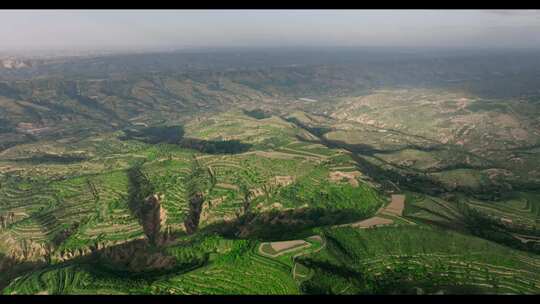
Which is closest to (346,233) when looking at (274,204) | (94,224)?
(274,204)

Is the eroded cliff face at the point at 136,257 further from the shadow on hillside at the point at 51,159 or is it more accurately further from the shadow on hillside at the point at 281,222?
the shadow on hillside at the point at 51,159

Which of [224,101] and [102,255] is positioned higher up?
[224,101]

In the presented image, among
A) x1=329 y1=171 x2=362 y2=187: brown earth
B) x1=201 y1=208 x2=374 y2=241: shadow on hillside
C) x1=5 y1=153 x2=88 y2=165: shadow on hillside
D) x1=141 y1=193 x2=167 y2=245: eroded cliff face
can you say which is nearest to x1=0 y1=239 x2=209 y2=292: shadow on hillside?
x1=141 y1=193 x2=167 y2=245: eroded cliff face

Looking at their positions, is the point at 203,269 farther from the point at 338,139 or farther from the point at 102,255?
the point at 338,139

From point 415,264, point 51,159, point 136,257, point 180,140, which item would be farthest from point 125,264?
point 180,140

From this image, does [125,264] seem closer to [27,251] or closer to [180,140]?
[27,251]

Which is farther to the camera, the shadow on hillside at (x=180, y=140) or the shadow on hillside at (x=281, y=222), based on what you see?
the shadow on hillside at (x=180, y=140)

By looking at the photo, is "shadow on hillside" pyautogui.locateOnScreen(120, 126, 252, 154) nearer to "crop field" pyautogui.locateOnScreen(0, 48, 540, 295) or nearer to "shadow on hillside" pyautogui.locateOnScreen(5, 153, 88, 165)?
"crop field" pyautogui.locateOnScreen(0, 48, 540, 295)

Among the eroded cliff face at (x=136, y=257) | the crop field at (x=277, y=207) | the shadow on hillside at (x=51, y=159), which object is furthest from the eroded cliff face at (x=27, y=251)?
the shadow on hillside at (x=51, y=159)
